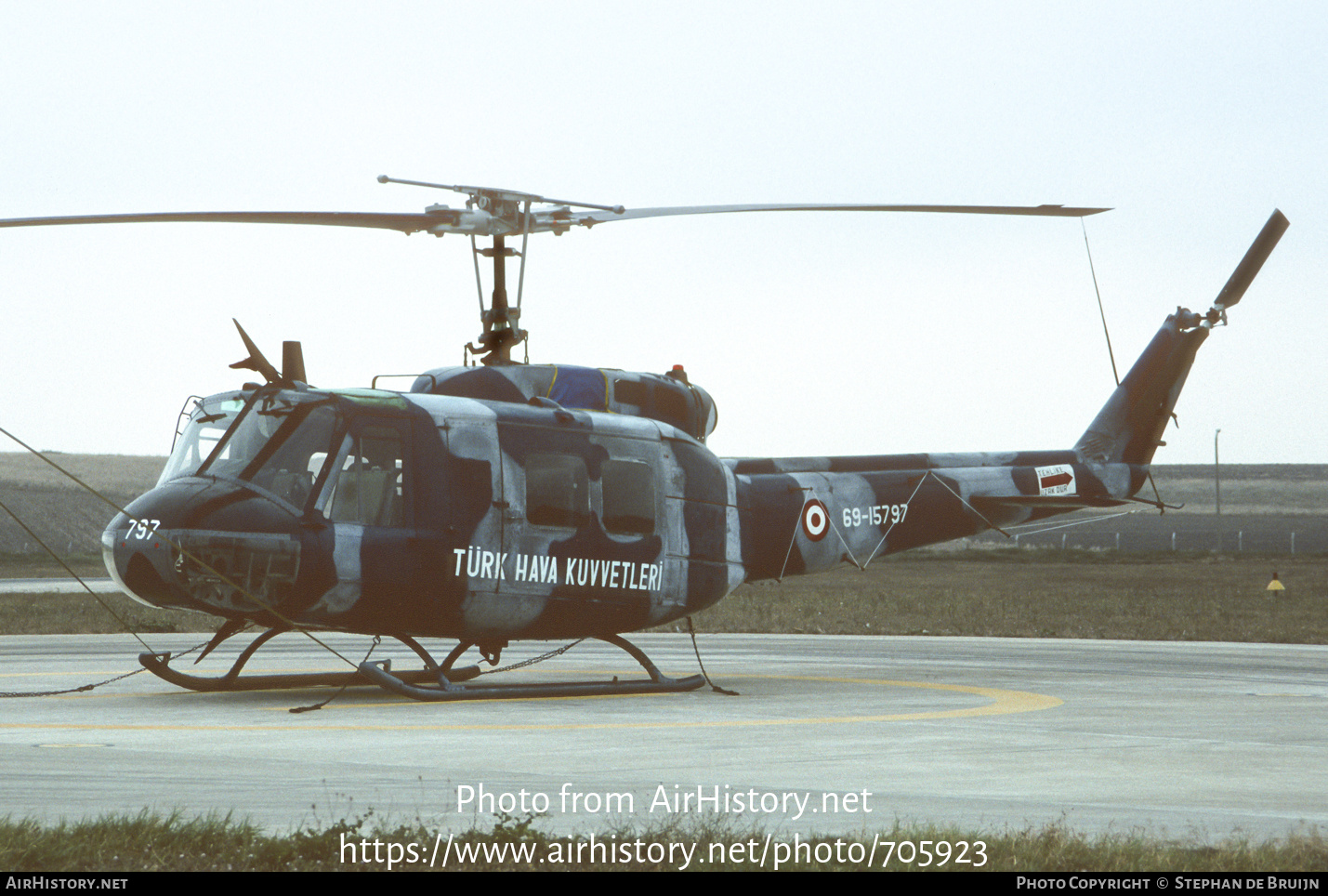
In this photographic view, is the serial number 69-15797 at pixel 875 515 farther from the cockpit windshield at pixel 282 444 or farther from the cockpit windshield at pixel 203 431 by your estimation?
the cockpit windshield at pixel 203 431

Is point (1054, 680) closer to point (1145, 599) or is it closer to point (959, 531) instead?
point (959, 531)

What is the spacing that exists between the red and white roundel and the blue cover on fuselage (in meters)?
3.22

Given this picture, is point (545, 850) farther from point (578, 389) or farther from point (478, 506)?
point (578, 389)

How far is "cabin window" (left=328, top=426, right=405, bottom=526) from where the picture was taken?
14.5 m

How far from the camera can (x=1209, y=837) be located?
7895 millimetres

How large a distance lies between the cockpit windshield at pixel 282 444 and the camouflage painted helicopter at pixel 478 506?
19 mm

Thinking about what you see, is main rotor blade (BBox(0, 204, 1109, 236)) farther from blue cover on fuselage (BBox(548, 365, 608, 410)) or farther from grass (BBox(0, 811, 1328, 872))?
grass (BBox(0, 811, 1328, 872))

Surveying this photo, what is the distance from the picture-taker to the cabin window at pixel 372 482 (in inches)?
571

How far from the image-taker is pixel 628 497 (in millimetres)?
16422

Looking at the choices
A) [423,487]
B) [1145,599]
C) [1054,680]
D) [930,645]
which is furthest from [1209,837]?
[1145,599]

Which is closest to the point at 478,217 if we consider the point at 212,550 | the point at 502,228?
the point at 502,228

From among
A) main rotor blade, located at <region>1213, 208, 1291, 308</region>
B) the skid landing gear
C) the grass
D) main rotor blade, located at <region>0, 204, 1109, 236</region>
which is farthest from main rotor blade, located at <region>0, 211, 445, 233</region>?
main rotor blade, located at <region>1213, 208, 1291, 308</region>

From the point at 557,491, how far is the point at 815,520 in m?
4.08
